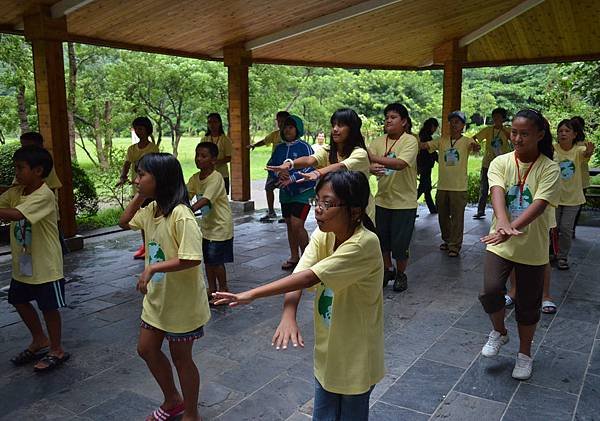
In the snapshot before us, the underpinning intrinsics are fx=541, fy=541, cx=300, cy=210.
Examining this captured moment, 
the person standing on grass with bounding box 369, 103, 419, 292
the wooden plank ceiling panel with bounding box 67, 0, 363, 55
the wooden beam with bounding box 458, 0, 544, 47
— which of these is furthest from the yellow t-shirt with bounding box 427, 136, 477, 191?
the wooden beam with bounding box 458, 0, 544, 47

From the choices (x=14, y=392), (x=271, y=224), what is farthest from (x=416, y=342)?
(x=271, y=224)

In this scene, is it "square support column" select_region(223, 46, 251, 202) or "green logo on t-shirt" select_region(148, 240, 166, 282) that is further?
"square support column" select_region(223, 46, 251, 202)

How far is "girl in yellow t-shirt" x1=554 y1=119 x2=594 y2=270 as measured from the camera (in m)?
5.59

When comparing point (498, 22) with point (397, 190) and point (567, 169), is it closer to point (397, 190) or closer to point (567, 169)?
point (567, 169)

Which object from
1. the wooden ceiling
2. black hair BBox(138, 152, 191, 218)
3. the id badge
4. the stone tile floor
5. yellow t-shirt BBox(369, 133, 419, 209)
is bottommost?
the stone tile floor

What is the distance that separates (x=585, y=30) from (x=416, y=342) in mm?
7553

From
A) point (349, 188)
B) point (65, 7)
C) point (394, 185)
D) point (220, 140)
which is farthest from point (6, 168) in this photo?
point (349, 188)

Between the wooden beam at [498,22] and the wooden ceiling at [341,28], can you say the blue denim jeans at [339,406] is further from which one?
the wooden beam at [498,22]

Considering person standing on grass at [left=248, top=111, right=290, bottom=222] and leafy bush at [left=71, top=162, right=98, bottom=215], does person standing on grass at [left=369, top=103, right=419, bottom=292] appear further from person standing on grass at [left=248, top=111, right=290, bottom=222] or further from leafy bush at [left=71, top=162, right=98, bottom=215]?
leafy bush at [left=71, top=162, right=98, bottom=215]

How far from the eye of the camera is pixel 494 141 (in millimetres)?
8172

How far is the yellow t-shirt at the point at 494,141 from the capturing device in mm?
8094

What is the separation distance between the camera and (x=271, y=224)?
854 cm

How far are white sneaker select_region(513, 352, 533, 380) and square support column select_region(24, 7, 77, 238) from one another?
17.6 ft

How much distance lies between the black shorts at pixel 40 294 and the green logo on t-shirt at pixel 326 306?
212 cm
